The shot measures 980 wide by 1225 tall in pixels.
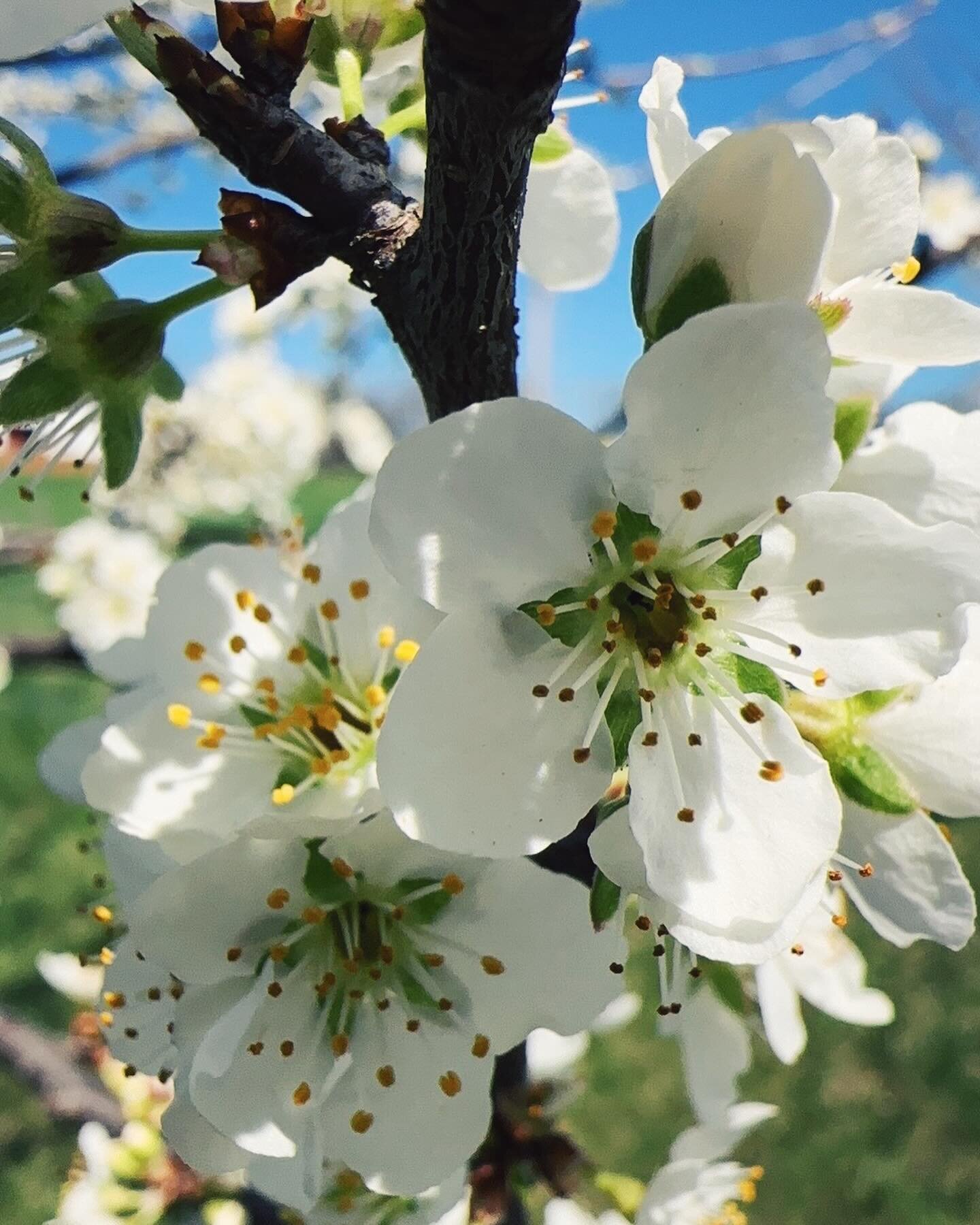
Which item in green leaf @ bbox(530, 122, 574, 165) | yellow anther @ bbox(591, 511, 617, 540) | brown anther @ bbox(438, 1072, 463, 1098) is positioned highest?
green leaf @ bbox(530, 122, 574, 165)

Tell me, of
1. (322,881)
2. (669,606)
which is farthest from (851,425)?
(322,881)

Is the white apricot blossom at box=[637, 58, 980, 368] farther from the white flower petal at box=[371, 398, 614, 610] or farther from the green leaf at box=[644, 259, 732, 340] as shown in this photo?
the white flower petal at box=[371, 398, 614, 610]

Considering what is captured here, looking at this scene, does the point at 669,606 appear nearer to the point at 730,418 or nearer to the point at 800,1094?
the point at 730,418

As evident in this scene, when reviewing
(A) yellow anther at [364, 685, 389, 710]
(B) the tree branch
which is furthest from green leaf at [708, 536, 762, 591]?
(B) the tree branch

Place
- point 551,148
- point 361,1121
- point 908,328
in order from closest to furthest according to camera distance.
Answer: point 908,328 < point 361,1121 < point 551,148

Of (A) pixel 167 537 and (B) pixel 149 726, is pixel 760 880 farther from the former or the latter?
(A) pixel 167 537

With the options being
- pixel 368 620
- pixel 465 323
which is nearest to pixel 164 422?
pixel 368 620
